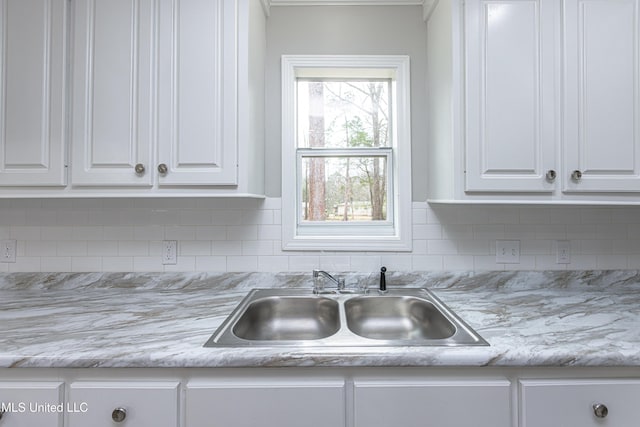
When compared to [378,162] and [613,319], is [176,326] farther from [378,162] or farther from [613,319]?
[613,319]

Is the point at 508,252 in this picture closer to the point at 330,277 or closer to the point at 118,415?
the point at 330,277

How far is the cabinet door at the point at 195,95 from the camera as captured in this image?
1356mm

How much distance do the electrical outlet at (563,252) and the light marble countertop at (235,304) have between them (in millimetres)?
73

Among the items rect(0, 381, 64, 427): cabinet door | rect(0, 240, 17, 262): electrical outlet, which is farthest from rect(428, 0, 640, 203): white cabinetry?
rect(0, 240, 17, 262): electrical outlet

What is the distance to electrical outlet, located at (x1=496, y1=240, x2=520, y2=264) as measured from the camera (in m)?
1.68

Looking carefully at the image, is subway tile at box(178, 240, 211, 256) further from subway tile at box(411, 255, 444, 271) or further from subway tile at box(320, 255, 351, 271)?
subway tile at box(411, 255, 444, 271)

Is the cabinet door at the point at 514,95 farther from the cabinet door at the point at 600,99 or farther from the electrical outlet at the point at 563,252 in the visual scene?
the electrical outlet at the point at 563,252

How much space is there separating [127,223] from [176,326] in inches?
32.4

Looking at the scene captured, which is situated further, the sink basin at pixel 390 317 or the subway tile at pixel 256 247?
the subway tile at pixel 256 247

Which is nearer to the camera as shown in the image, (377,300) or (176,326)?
(176,326)

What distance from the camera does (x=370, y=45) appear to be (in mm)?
1738

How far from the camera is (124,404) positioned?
94 cm

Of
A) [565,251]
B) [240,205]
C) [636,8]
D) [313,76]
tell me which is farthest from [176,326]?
[636,8]

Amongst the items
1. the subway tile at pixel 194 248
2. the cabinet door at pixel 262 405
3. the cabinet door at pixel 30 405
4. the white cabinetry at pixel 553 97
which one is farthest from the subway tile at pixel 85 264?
the white cabinetry at pixel 553 97
